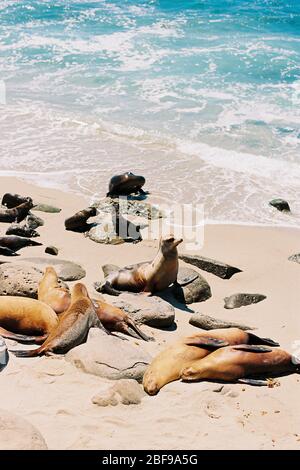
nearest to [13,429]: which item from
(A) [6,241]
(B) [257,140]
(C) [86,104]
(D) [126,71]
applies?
(A) [6,241]

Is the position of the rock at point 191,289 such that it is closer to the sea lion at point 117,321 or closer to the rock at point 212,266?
the rock at point 212,266

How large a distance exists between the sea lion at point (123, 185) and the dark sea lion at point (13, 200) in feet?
6.06

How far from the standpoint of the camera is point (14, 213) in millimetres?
10680

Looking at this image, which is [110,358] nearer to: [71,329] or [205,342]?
[71,329]

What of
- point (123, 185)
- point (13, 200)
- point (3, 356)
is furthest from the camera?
point (123, 185)

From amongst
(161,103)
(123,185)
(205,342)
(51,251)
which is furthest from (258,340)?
(161,103)

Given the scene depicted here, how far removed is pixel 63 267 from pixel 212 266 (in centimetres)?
204

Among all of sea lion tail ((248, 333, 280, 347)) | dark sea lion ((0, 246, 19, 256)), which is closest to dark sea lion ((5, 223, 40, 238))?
dark sea lion ((0, 246, 19, 256))

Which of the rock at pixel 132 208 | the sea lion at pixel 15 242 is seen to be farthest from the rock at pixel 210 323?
the rock at pixel 132 208

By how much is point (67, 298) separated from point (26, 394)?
177cm

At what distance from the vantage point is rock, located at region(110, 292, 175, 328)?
7406mm

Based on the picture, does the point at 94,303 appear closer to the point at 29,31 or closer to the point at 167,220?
the point at 167,220

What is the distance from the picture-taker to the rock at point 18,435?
4.57 metres

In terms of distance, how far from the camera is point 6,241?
9430 millimetres
